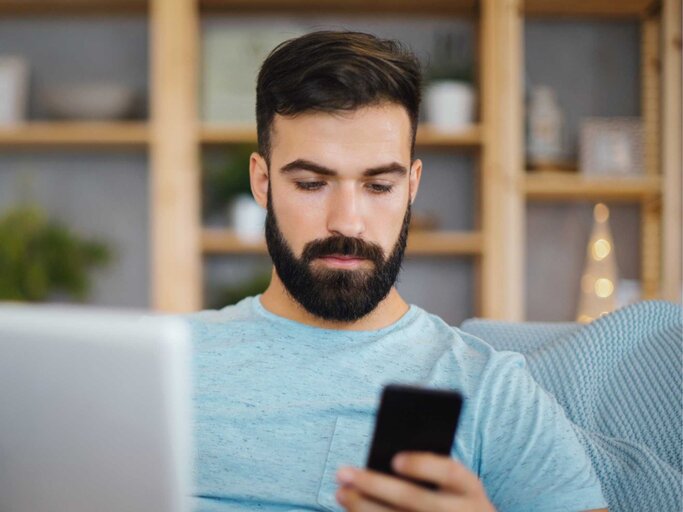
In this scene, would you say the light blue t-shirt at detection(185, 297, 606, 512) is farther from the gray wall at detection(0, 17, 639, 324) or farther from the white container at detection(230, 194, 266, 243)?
the gray wall at detection(0, 17, 639, 324)

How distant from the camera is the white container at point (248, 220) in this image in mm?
3072

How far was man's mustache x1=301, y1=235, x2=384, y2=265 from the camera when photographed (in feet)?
4.42

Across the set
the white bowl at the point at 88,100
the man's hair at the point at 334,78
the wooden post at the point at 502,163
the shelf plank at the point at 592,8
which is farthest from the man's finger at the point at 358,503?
the shelf plank at the point at 592,8

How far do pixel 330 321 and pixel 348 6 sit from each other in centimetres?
212

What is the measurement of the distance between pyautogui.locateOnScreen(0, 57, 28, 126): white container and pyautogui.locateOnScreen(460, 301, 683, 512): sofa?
2.22 meters

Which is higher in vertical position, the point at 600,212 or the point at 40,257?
the point at 600,212

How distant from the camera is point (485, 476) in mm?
1229

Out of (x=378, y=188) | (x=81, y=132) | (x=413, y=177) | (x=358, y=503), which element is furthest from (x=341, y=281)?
(x=81, y=132)

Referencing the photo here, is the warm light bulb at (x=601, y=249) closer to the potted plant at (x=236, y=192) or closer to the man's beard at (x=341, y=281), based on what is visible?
the potted plant at (x=236, y=192)

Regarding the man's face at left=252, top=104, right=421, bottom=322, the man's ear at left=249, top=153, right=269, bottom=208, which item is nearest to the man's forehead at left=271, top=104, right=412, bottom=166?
the man's face at left=252, top=104, right=421, bottom=322

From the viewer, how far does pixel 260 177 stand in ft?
4.97

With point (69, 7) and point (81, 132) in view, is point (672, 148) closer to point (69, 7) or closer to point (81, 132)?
point (81, 132)

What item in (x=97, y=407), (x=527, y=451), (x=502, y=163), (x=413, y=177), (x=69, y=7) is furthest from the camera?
(x=69, y=7)

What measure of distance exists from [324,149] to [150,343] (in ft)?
2.20
